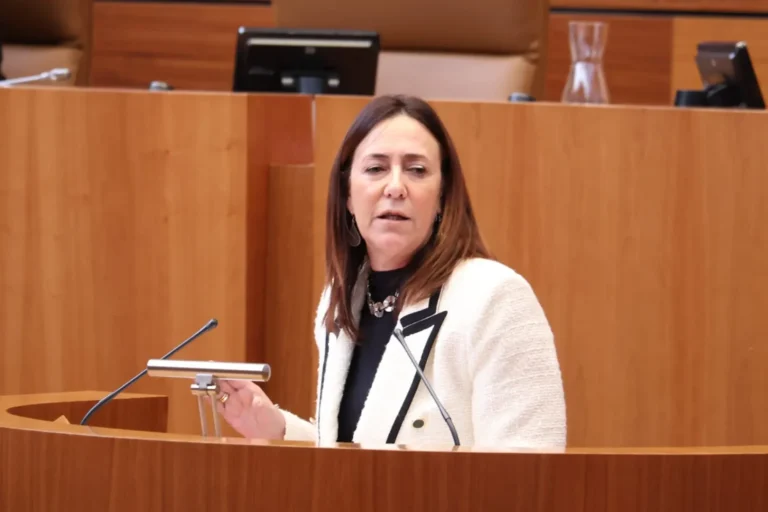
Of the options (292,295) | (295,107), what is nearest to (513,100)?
(295,107)

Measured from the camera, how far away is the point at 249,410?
5.65 feet

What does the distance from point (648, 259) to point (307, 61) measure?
109cm

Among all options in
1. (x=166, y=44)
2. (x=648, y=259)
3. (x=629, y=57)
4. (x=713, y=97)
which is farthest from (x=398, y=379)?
(x=166, y=44)

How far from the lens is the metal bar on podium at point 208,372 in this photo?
1401 mm

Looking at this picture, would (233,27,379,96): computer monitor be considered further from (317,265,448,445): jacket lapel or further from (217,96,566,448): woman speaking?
(317,265,448,445): jacket lapel

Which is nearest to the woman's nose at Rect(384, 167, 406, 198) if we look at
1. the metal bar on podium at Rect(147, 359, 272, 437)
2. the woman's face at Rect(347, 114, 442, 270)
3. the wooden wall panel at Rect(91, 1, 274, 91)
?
the woman's face at Rect(347, 114, 442, 270)

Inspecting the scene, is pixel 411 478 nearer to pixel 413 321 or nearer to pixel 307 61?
pixel 413 321

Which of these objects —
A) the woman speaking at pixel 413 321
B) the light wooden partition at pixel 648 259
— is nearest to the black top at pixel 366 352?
the woman speaking at pixel 413 321

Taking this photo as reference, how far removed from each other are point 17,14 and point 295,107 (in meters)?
1.79

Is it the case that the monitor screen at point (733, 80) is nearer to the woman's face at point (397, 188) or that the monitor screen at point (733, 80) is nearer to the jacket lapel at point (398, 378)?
the woman's face at point (397, 188)

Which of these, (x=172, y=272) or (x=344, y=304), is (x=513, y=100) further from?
(x=344, y=304)

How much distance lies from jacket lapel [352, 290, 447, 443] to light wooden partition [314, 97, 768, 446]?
0.96 m

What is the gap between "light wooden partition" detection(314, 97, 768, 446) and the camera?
2605mm

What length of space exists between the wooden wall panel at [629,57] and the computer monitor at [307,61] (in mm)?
1477
